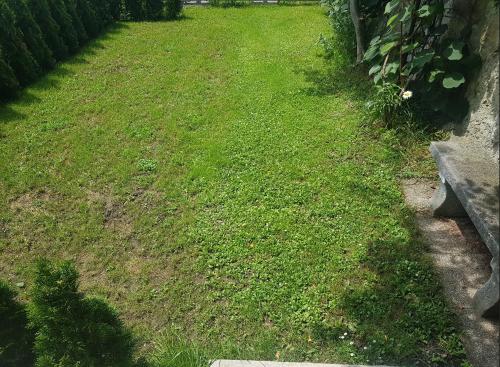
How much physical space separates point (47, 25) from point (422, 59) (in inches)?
311

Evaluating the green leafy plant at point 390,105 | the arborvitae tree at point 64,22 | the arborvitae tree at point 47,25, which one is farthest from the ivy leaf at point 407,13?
the arborvitae tree at point 64,22

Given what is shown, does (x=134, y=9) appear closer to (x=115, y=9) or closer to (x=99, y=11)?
(x=115, y=9)

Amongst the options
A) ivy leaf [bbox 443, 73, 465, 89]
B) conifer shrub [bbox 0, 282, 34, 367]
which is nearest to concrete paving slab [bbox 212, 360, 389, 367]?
conifer shrub [bbox 0, 282, 34, 367]

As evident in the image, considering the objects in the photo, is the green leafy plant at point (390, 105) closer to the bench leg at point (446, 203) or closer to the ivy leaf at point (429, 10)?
the ivy leaf at point (429, 10)

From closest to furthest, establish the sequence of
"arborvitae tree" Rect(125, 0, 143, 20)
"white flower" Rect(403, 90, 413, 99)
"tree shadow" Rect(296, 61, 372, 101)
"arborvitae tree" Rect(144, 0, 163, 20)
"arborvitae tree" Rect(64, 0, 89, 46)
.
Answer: "white flower" Rect(403, 90, 413, 99)
"tree shadow" Rect(296, 61, 372, 101)
"arborvitae tree" Rect(64, 0, 89, 46)
"arborvitae tree" Rect(125, 0, 143, 20)
"arborvitae tree" Rect(144, 0, 163, 20)

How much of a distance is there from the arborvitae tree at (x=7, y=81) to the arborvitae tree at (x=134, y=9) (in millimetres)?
6500

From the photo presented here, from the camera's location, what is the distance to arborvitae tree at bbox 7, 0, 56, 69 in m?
7.74

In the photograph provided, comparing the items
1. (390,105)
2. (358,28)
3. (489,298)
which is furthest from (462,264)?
(358,28)

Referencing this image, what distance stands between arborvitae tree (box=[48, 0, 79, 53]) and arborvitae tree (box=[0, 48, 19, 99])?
2.43 m

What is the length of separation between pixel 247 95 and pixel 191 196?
299 centimetres

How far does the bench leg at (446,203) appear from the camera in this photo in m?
3.85

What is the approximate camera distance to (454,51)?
4.42 meters

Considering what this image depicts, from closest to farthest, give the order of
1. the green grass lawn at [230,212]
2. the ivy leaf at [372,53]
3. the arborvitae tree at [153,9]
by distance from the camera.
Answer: the green grass lawn at [230,212] < the ivy leaf at [372,53] < the arborvitae tree at [153,9]

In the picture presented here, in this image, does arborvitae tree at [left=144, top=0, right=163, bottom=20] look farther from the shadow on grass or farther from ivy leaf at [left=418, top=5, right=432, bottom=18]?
ivy leaf at [left=418, top=5, right=432, bottom=18]
